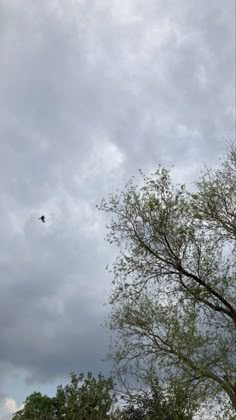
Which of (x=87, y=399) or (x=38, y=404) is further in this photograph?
(x=38, y=404)

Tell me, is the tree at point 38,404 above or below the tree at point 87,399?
above

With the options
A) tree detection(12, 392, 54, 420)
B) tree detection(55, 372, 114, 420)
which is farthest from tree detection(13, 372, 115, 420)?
tree detection(12, 392, 54, 420)

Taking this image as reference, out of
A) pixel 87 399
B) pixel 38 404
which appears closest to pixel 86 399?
pixel 87 399

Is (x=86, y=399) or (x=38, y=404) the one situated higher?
(x=38, y=404)

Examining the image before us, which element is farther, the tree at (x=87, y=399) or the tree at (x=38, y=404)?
the tree at (x=38, y=404)

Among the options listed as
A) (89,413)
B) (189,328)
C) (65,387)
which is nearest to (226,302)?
(189,328)

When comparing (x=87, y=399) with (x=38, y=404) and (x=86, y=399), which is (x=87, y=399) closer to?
(x=86, y=399)

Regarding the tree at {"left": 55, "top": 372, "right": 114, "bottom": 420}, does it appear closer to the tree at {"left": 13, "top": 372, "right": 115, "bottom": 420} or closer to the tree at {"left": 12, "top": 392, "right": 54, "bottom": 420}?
the tree at {"left": 13, "top": 372, "right": 115, "bottom": 420}

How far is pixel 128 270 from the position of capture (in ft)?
91.7

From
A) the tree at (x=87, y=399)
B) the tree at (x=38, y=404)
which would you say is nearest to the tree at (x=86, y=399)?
the tree at (x=87, y=399)

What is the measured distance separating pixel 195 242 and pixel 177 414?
8848 millimetres

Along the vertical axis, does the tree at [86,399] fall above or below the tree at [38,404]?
below

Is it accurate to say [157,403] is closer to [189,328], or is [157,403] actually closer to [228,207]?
[189,328]

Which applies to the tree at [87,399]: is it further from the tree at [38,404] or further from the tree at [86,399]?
the tree at [38,404]
